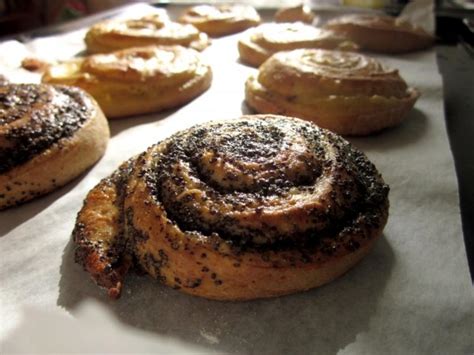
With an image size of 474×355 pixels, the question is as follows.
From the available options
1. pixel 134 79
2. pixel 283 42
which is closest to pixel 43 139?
pixel 134 79

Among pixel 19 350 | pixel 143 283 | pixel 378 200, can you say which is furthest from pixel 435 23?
pixel 19 350

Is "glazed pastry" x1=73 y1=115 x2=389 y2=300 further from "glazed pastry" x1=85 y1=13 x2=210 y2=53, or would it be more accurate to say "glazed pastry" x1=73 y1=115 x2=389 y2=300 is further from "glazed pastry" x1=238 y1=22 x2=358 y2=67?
"glazed pastry" x1=85 y1=13 x2=210 y2=53

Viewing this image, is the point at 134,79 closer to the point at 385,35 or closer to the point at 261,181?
the point at 261,181

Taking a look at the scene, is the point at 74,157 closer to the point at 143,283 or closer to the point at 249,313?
the point at 143,283

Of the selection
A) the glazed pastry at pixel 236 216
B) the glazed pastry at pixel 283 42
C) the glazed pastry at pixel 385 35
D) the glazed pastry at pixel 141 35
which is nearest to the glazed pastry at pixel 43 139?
the glazed pastry at pixel 236 216

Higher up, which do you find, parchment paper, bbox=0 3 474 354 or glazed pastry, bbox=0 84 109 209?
glazed pastry, bbox=0 84 109 209

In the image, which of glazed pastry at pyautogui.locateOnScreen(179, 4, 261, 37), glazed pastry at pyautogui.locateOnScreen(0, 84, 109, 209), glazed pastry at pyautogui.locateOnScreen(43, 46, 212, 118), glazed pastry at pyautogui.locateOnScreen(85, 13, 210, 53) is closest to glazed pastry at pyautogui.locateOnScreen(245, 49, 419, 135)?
glazed pastry at pyautogui.locateOnScreen(43, 46, 212, 118)

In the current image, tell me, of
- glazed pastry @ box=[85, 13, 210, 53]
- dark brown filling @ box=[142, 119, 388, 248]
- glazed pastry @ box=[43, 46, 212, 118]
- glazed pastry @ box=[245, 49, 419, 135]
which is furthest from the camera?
glazed pastry @ box=[85, 13, 210, 53]
